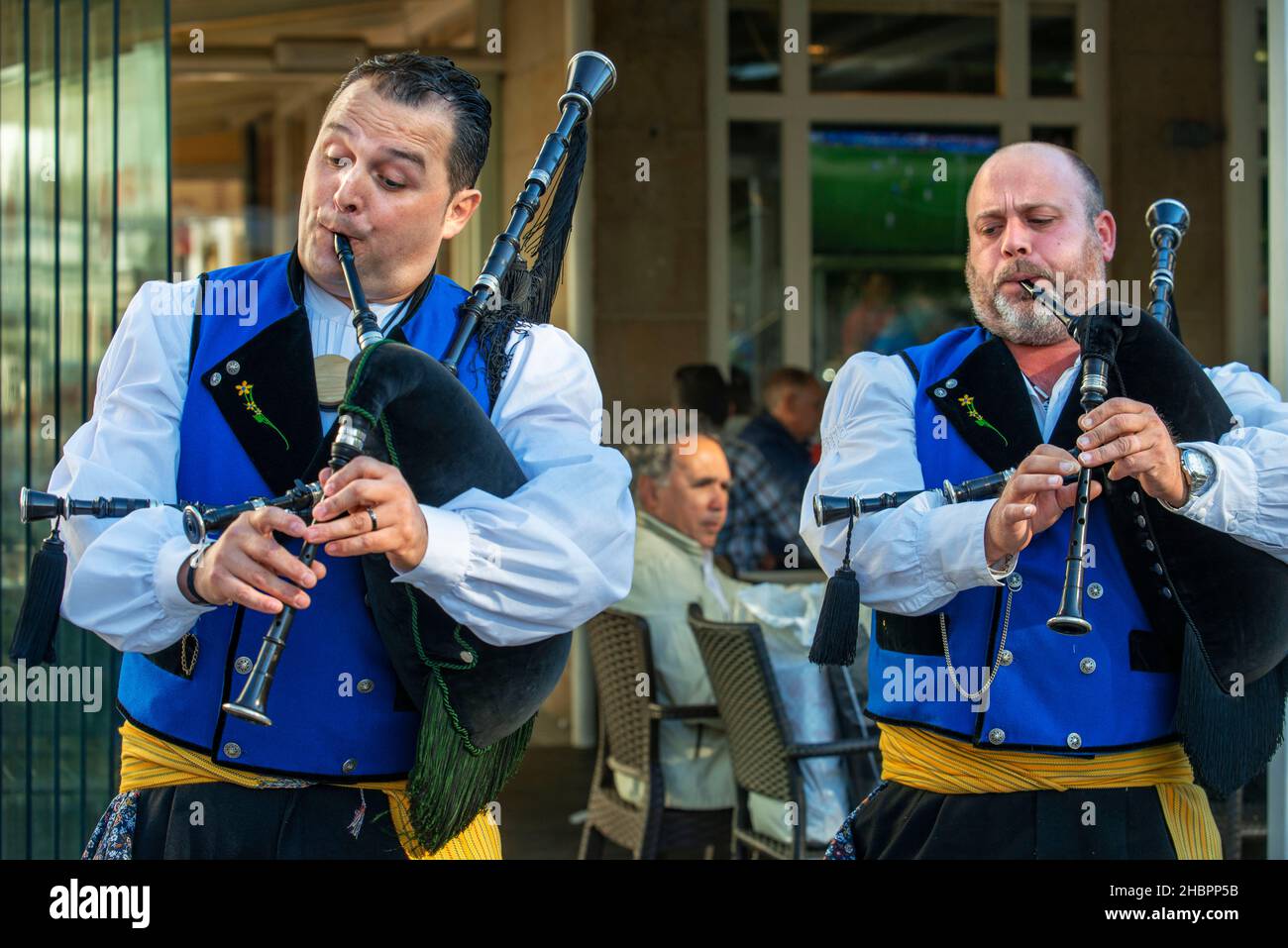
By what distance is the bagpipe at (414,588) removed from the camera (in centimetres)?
178

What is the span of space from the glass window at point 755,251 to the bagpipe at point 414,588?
565 cm

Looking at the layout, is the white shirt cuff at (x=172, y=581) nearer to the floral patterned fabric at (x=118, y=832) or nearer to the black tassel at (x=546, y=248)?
the floral patterned fabric at (x=118, y=832)

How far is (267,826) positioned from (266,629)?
0.82 feet

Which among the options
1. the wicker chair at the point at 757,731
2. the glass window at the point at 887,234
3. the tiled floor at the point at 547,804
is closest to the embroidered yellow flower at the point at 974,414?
the wicker chair at the point at 757,731

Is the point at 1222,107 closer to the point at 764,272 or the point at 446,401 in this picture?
the point at 764,272

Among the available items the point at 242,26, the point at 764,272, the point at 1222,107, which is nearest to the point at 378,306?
the point at 764,272

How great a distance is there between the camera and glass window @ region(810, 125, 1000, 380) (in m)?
7.93

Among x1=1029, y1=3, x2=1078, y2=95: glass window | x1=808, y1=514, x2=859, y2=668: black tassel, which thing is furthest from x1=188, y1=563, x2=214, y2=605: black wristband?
x1=1029, y1=3, x2=1078, y2=95: glass window

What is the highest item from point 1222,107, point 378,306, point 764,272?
point 1222,107

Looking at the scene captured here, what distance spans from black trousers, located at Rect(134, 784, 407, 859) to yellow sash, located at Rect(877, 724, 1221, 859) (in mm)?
819

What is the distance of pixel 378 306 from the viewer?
2.11 m

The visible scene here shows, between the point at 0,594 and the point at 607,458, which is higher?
the point at 607,458

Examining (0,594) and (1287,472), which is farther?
(0,594)
